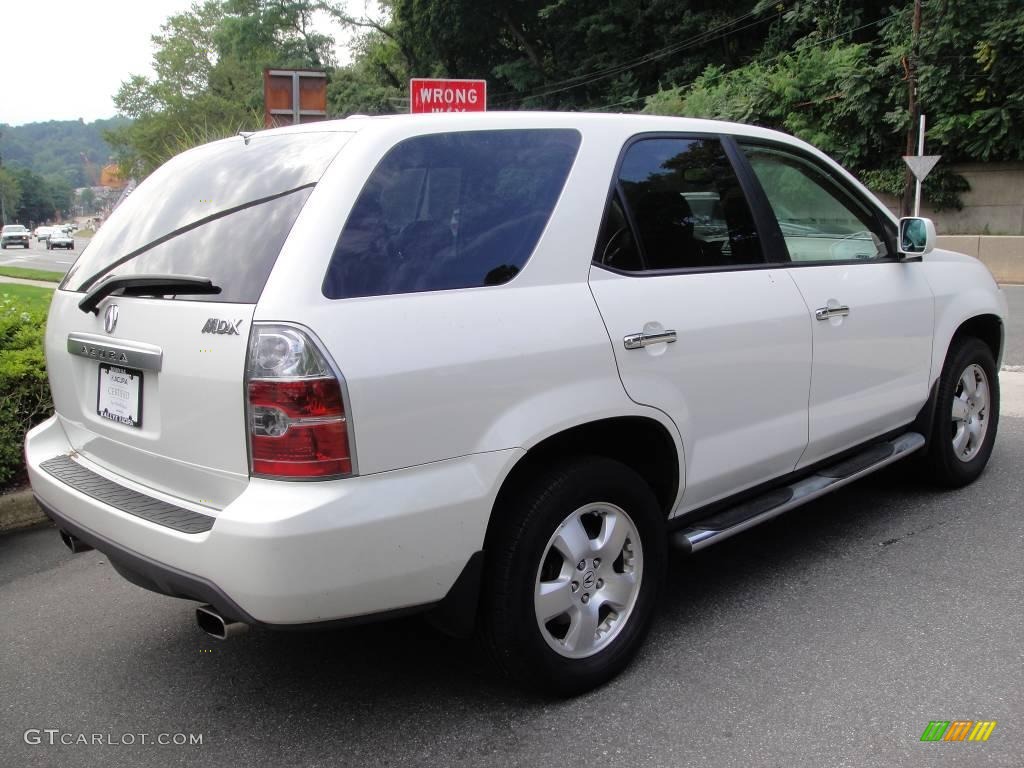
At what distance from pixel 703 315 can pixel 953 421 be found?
2289mm

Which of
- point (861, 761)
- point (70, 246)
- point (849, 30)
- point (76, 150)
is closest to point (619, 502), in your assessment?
point (861, 761)

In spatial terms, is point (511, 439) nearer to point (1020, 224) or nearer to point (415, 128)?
point (415, 128)

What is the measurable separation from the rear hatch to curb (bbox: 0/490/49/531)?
162 cm

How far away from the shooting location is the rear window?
2465mm

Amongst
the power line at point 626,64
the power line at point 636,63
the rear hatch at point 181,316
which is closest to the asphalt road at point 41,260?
the rear hatch at point 181,316

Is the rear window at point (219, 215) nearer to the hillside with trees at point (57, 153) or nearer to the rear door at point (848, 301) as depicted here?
the rear door at point (848, 301)

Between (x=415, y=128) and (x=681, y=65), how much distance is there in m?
37.4

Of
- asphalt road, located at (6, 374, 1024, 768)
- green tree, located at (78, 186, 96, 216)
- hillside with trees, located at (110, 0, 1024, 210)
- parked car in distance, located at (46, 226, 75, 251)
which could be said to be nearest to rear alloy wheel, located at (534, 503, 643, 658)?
asphalt road, located at (6, 374, 1024, 768)

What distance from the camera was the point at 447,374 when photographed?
238cm

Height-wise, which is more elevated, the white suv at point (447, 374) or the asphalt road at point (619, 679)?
the white suv at point (447, 374)

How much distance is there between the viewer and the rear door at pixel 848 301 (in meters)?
3.63

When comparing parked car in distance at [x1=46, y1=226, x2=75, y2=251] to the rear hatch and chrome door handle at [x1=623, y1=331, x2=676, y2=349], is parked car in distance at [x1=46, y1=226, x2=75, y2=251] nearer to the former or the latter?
the rear hatch

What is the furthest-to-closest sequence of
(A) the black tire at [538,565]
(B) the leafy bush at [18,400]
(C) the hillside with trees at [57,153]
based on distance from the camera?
→ (C) the hillside with trees at [57,153]
(B) the leafy bush at [18,400]
(A) the black tire at [538,565]

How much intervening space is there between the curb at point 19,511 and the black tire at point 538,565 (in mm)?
2954
